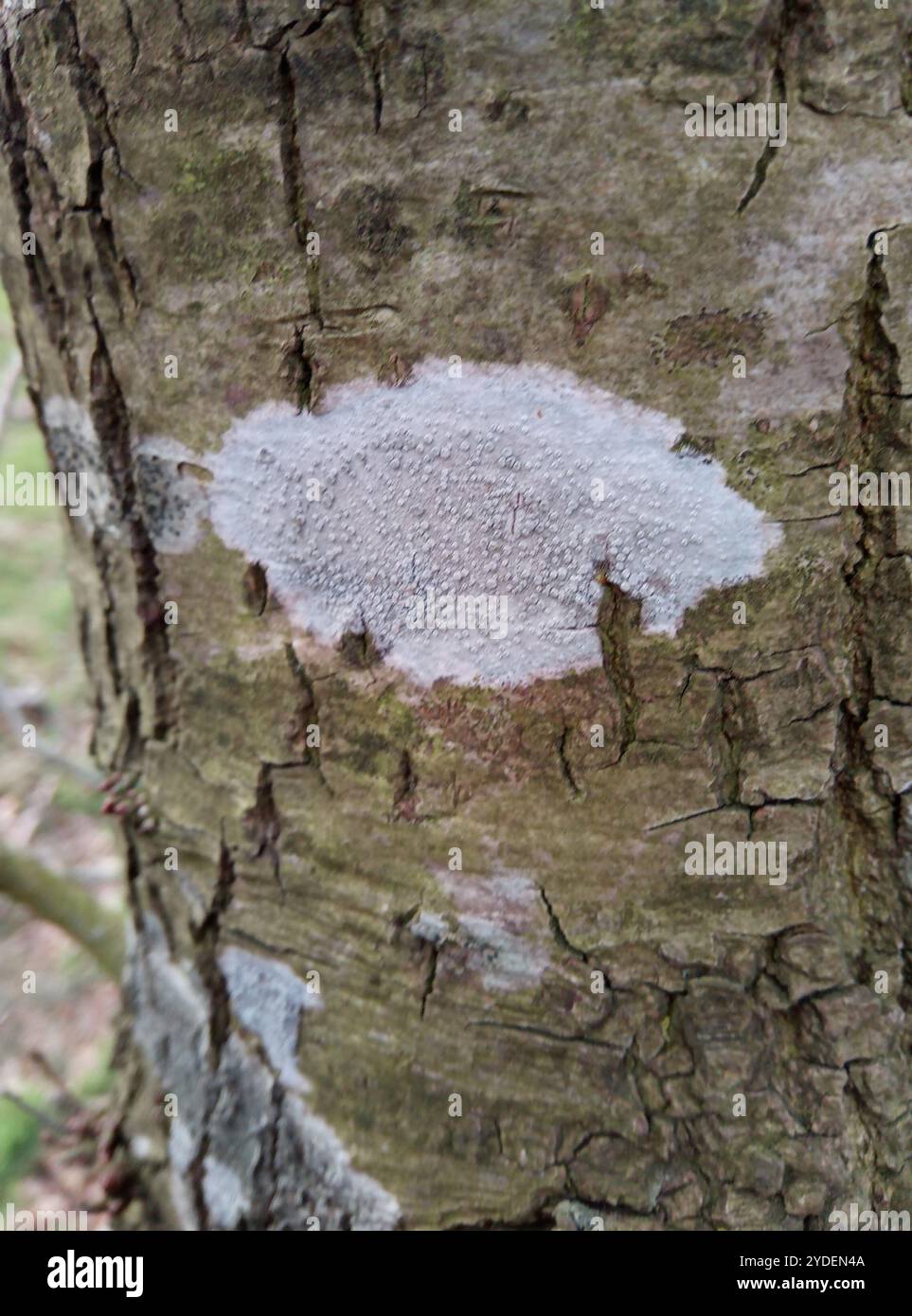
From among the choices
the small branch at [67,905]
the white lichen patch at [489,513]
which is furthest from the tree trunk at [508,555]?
the small branch at [67,905]

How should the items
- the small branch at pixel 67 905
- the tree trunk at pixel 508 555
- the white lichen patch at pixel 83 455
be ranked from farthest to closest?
the small branch at pixel 67 905, the white lichen patch at pixel 83 455, the tree trunk at pixel 508 555

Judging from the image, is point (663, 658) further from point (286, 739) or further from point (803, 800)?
point (286, 739)

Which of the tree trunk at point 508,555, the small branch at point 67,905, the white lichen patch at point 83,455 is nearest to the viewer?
the tree trunk at point 508,555

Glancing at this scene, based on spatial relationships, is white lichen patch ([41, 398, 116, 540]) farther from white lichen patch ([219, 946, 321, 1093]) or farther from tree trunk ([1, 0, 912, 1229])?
white lichen patch ([219, 946, 321, 1093])

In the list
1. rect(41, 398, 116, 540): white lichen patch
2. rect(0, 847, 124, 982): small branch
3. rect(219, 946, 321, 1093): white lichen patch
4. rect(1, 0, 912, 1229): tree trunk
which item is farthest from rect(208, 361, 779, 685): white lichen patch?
rect(0, 847, 124, 982): small branch

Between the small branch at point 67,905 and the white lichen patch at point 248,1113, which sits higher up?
the small branch at point 67,905

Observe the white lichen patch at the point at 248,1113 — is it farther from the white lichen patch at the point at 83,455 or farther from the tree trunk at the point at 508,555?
the white lichen patch at the point at 83,455

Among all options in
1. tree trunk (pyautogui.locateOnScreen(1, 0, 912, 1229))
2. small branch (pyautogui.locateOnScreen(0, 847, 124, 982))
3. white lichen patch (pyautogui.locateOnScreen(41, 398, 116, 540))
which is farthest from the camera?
small branch (pyautogui.locateOnScreen(0, 847, 124, 982))

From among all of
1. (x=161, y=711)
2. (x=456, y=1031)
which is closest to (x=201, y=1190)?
(x=456, y=1031)

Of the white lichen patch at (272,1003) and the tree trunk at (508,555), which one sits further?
the white lichen patch at (272,1003)
